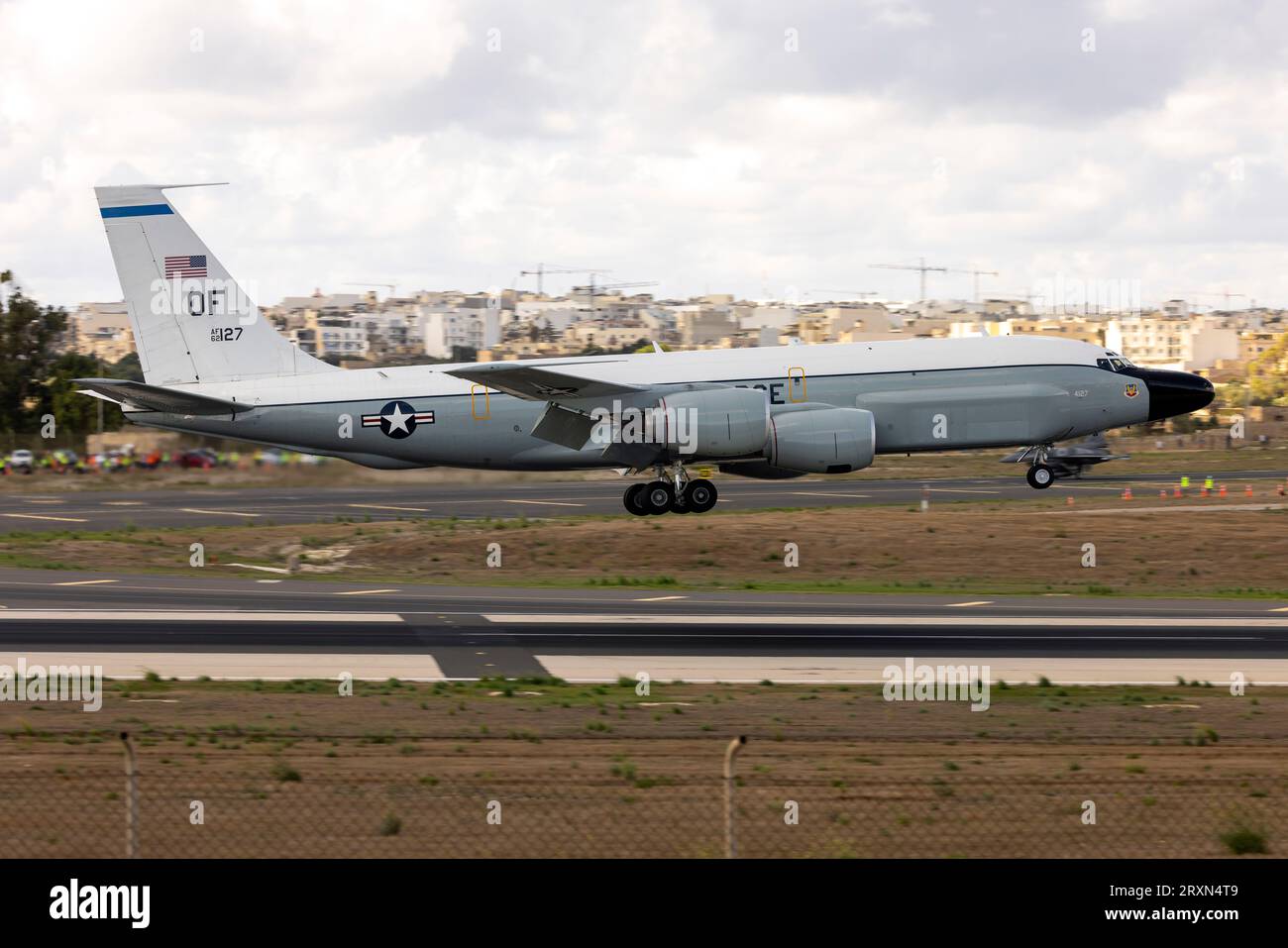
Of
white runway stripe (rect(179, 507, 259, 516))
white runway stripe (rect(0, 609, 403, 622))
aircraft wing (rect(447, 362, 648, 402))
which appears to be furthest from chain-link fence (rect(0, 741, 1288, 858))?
white runway stripe (rect(179, 507, 259, 516))

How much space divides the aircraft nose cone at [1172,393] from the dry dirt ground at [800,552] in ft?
17.8

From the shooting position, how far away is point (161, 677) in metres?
25.4

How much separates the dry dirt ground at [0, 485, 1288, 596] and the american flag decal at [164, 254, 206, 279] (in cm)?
952

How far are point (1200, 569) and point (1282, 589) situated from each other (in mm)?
2749

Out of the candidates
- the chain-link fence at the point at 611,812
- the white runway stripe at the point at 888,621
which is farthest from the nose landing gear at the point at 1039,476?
the chain-link fence at the point at 611,812

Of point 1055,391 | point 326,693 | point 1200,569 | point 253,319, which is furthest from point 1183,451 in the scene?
point 326,693

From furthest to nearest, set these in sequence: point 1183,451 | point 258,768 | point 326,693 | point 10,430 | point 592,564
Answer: point 1183,451, point 10,430, point 592,564, point 326,693, point 258,768

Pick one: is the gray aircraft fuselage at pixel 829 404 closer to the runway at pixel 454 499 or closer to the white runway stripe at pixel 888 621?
the white runway stripe at pixel 888 621

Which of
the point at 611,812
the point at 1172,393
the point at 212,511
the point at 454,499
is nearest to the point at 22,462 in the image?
the point at 212,511
